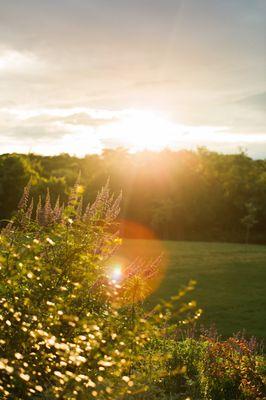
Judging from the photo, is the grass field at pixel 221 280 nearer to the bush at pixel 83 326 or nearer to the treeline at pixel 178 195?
the bush at pixel 83 326

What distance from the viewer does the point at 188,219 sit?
48.7 m

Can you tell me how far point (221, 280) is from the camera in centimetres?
2338

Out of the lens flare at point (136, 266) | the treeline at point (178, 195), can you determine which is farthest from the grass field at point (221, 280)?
the treeline at point (178, 195)

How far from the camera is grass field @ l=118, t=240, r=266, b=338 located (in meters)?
15.3

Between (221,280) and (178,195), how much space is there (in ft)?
88.8

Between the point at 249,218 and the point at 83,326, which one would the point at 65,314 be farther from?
the point at 249,218

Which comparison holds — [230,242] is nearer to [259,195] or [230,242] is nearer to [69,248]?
[259,195]

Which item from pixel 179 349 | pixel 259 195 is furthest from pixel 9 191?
pixel 179 349

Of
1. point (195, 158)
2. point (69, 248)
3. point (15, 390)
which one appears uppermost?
point (195, 158)

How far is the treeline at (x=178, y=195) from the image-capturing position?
46894 millimetres

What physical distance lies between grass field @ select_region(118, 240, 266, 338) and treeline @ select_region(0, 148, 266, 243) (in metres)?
8.27

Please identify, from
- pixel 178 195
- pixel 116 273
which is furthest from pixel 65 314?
pixel 178 195

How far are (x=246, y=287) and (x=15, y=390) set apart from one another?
18084mm

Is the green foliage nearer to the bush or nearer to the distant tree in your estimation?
the bush
